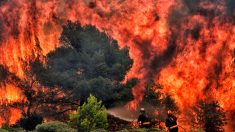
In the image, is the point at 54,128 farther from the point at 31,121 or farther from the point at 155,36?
the point at 155,36

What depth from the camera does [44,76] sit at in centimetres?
2631

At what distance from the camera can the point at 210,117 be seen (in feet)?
81.1

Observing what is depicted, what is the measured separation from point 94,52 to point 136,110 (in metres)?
5.11

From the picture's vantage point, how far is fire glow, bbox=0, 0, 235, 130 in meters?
28.8

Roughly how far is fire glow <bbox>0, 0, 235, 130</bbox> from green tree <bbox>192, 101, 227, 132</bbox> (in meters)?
2.45

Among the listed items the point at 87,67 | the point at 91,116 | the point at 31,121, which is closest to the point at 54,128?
the point at 91,116

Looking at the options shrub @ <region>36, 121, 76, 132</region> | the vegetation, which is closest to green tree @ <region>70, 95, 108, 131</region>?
shrub @ <region>36, 121, 76, 132</region>

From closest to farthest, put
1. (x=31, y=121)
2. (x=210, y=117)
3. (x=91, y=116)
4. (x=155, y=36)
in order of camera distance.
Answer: (x=91, y=116), (x=210, y=117), (x=31, y=121), (x=155, y=36)

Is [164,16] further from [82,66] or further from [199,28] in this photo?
[82,66]

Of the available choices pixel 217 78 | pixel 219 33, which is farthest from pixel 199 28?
pixel 217 78

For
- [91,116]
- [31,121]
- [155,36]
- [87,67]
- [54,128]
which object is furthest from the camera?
[155,36]

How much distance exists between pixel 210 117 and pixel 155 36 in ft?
26.9

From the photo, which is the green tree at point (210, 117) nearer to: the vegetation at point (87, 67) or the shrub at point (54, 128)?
the vegetation at point (87, 67)

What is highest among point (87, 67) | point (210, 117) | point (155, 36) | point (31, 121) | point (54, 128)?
point (155, 36)
